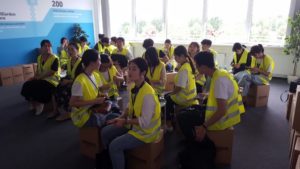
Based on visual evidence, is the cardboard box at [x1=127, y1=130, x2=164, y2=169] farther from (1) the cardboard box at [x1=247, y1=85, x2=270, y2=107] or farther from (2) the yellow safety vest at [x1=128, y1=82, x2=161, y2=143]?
(1) the cardboard box at [x1=247, y1=85, x2=270, y2=107]

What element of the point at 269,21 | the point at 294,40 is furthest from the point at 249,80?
the point at 269,21

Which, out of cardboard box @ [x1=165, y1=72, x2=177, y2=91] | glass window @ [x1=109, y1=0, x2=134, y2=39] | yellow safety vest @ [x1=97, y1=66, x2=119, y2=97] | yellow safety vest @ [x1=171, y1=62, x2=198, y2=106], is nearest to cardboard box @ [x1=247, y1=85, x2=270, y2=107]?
cardboard box @ [x1=165, y1=72, x2=177, y2=91]

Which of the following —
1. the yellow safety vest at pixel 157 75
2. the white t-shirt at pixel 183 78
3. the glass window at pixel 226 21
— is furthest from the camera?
the glass window at pixel 226 21

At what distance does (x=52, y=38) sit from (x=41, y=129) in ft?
13.9

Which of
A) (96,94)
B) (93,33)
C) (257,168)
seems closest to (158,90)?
(96,94)

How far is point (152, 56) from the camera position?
3.13 metres

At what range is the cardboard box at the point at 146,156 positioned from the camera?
82.4 inches

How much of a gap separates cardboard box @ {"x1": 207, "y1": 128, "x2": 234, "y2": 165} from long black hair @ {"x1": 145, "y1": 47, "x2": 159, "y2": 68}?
49.7 inches

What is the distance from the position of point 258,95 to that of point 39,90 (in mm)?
3755

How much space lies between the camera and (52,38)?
6.91 meters

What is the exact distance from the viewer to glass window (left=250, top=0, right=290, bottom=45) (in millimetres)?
6148

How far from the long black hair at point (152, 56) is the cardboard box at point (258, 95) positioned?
79.7 inches

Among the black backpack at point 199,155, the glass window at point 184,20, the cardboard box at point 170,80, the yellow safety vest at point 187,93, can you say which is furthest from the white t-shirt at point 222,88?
the glass window at point 184,20

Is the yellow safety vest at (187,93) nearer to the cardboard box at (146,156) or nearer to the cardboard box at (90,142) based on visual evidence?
the cardboard box at (146,156)
